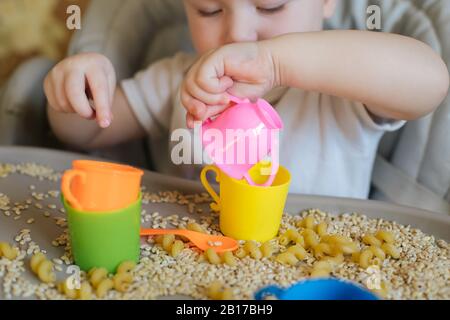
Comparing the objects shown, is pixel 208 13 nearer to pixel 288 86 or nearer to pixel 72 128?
pixel 288 86

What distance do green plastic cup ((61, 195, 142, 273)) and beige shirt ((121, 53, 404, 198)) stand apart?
46 centimetres

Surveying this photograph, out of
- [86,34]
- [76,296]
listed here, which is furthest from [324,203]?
[86,34]

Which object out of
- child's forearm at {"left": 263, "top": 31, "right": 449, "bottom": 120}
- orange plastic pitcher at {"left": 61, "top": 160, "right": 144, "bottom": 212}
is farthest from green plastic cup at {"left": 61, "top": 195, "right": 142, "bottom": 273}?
child's forearm at {"left": 263, "top": 31, "right": 449, "bottom": 120}

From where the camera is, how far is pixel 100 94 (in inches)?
35.5

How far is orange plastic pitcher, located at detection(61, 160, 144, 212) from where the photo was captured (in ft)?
2.23

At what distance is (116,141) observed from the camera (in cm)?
125

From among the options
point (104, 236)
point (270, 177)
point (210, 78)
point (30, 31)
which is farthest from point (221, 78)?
point (30, 31)

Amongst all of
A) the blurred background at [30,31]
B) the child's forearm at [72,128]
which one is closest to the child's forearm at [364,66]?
the child's forearm at [72,128]

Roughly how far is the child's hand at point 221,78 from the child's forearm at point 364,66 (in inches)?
1.8

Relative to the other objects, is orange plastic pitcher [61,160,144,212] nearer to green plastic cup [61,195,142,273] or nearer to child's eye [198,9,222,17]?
green plastic cup [61,195,142,273]

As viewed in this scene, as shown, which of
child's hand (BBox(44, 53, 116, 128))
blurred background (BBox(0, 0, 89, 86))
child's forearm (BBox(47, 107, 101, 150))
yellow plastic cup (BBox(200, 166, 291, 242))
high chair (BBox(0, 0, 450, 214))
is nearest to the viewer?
yellow plastic cup (BBox(200, 166, 291, 242))

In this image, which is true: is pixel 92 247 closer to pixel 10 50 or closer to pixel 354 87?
pixel 354 87

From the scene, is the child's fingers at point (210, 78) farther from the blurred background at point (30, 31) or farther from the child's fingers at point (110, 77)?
the blurred background at point (30, 31)

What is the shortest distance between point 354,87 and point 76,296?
20.8 inches
